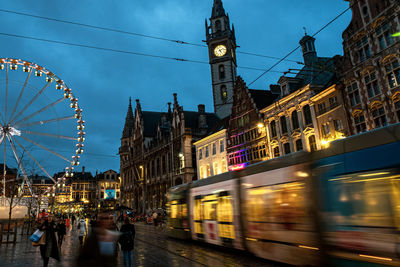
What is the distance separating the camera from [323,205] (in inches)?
321

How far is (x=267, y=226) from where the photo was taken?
410 inches

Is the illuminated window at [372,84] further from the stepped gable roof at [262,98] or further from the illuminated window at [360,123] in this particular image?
the stepped gable roof at [262,98]

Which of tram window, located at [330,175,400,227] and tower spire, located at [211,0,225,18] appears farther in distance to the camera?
tower spire, located at [211,0,225,18]

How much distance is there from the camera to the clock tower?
58.1 m

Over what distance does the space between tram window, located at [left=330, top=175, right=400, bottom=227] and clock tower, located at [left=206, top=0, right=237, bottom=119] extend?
49.4m

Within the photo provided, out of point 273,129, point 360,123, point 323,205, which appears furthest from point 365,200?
point 273,129

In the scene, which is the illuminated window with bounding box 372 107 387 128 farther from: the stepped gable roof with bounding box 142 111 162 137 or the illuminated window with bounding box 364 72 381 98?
the stepped gable roof with bounding box 142 111 162 137

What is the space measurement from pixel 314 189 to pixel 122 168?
7761 centimetres

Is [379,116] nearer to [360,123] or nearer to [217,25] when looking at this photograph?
[360,123]

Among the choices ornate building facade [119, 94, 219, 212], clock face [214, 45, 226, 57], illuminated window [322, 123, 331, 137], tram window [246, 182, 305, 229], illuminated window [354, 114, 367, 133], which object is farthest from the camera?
clock face [214, 45, 226, 57]

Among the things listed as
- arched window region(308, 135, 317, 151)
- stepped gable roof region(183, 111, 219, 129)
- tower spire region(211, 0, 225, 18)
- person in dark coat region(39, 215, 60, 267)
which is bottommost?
person in dark coat region(39, 215, 60, 267)

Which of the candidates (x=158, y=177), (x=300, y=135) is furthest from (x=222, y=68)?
(x=300, y=135)

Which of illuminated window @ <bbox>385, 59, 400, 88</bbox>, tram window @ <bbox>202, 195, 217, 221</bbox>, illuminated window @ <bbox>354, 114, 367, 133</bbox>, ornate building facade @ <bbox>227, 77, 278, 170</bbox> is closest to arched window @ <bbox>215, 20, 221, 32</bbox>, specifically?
ornate building facade @ <bbox>227, 77, 278, 170</bbox>

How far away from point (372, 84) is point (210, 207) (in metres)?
16.0
